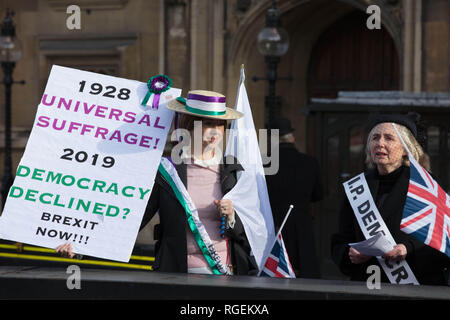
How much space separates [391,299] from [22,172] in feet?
6.93

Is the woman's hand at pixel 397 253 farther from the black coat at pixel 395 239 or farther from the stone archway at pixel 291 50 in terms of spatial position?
the stone archway at pixel 291 50

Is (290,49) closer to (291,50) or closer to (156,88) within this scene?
(291,50)

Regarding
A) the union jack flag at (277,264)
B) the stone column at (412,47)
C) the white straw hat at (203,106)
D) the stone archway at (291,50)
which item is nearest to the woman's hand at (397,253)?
the union jack flag at (277,264)

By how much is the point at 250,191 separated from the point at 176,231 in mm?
503

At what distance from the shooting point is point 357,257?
452 centimetres

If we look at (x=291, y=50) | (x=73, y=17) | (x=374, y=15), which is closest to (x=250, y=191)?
(x=374, y=15)

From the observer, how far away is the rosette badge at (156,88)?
4.87m

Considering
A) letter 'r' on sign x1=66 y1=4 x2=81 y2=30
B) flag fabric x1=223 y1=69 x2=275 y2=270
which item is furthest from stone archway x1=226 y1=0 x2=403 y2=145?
flag fabric x1=223 y1=69 x2=275 y2=270

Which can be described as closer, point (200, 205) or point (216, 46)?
point (200, 205)
